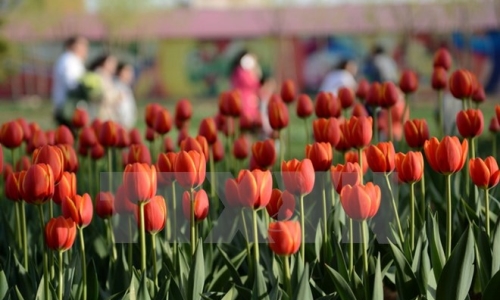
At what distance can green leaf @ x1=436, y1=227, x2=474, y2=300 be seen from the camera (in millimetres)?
2119

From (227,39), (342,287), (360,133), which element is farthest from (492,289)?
(227,39)

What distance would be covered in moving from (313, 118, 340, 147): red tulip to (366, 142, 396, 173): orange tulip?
0.62m

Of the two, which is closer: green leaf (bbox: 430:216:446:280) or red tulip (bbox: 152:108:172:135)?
green leaf (bbox: 430:216:446:280)

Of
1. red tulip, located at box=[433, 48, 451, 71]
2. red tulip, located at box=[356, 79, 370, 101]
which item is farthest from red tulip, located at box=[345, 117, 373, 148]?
red tulip, located at box=[356, 79, 370, 101]

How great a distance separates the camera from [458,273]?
2.12 m

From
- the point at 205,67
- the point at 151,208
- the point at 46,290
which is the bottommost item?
the point at 46,290

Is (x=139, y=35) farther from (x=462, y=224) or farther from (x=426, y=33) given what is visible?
(x=462, y=224)

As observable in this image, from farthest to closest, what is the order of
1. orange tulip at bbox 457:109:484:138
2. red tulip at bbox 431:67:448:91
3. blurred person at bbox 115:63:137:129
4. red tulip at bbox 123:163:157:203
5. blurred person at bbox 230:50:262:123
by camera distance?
blurred person at bbox 230:50:262:123 < blurred person at bbox 115:63:137:129 < red tulip at bbox 431:67:448:91 < orange tulip at bbox 457:109:484:138 < red tulip at bbox 123:163:157:203

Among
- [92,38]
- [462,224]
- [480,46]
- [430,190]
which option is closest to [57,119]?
[430,190]

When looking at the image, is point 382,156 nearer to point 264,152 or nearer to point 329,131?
point 264,152

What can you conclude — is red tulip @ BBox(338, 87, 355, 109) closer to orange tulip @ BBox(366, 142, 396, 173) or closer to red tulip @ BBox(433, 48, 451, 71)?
red tulip @ BBox(433, 48, 451, 71)

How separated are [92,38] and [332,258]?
3075 cm

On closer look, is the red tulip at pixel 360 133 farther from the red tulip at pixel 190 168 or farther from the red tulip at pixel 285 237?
the red tulip at pixel 285 237

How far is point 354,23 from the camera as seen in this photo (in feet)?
96.5
